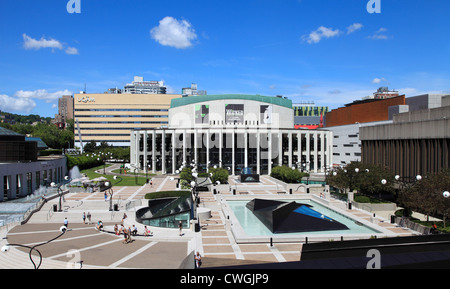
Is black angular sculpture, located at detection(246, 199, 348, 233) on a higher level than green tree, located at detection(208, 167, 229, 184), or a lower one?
lower

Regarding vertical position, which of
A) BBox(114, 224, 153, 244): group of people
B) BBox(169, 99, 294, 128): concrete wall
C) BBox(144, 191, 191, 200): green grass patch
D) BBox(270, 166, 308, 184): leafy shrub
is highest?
BBox(169, 99, 294, 128): concrete wall

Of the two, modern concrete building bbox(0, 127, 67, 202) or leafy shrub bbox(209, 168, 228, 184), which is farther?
leafy shrub bbox(209, 168, 228, 184)

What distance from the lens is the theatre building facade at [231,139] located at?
83.7 m

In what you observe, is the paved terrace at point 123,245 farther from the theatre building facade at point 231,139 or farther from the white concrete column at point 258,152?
the theatre building facade at point 231,139

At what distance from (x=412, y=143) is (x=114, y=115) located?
124 metres

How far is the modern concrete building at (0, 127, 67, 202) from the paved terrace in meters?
10.6

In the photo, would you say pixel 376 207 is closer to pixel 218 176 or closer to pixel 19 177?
pixel 218 176

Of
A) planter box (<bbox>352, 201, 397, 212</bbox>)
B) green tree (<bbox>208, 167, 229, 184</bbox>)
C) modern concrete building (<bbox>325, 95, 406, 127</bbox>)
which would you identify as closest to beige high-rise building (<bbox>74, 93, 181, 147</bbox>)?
modern concrete building (<bbox>325, 95, 406, 127</bbox>)

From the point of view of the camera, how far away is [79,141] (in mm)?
146375

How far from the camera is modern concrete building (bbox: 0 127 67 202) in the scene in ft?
155

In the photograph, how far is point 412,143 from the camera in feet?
151

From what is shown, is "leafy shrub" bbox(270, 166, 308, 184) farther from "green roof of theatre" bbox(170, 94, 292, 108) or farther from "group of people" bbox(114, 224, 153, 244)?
"group of people" bbox(114, 224, 153, 244)

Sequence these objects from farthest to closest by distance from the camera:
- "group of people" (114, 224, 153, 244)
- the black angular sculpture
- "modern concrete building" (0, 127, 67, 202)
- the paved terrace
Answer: "modern concrete building" (0, 127, 67, 202), the black angular sculpture, "group of people" (114, 224, 153, 244), the paved terrace

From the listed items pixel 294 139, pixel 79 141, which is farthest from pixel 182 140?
pixel 79 141
